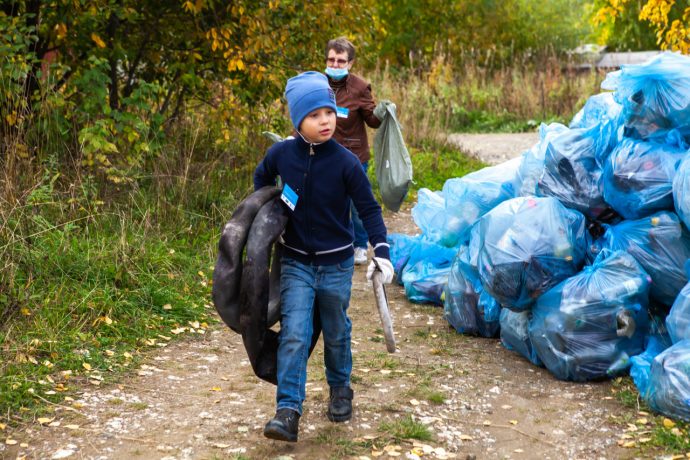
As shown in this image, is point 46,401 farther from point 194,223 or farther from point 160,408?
point 194,223

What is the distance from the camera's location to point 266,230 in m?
3.64

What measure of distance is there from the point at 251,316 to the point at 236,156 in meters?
4.51

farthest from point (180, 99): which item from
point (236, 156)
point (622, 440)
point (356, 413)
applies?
point (622, 440)

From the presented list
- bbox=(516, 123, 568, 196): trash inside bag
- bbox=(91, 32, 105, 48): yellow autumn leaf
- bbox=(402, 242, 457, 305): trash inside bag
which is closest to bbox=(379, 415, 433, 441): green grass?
bbox=(516, 123, 568, 196): trash inside bag

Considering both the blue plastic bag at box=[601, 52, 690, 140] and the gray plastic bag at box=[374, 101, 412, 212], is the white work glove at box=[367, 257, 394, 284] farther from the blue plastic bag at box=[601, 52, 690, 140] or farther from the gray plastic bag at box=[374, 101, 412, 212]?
the gray plastic bag at box=[374, 101, 412, 212]

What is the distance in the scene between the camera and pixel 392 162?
673 cm

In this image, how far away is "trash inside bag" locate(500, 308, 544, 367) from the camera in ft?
15.5

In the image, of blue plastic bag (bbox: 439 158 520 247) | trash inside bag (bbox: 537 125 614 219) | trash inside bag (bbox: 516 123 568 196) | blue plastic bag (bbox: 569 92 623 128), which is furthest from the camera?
blue plastic bag (bbox: 439 158 520 247)

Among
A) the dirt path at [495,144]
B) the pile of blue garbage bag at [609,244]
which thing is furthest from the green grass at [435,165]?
the pile of blue garbage bag at [609,244]

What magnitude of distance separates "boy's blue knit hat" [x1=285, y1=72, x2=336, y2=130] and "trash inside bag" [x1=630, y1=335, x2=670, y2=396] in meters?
1.88

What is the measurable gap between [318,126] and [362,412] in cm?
132

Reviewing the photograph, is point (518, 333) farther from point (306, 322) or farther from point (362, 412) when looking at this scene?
point (306, 322)

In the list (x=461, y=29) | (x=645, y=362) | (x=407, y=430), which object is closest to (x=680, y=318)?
(x=645, y=362)

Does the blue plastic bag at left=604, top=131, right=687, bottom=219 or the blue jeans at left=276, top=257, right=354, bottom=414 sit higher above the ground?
the blue plastic bag at left=604, top=131, right=687, bottom=219
